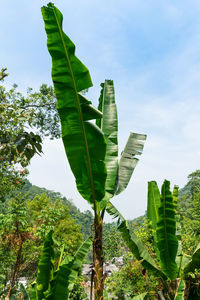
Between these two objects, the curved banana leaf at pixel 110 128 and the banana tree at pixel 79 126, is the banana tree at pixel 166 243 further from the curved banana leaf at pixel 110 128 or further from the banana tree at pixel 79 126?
the banana tree at pixel 79 126

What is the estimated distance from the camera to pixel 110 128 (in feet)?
12.8

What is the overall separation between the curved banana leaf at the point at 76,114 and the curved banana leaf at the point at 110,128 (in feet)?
1.74

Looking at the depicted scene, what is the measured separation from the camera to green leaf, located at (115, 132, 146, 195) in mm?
4059

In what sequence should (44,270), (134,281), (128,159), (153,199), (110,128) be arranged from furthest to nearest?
(134,281) → (153,199) → (128,159) → (110,128) → (44,270)

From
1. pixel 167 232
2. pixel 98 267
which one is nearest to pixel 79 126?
pixel 98 267

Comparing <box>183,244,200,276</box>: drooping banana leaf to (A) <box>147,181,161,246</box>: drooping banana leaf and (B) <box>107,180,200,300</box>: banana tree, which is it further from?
(A) <box>147,181,161,246</box>: drooping banana leaf

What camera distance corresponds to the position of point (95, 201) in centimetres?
326

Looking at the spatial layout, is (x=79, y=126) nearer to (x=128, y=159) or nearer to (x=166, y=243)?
(x=128, y=159)

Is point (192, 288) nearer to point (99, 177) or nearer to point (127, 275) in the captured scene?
point (127, 275)

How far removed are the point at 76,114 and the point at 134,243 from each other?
2.83 m

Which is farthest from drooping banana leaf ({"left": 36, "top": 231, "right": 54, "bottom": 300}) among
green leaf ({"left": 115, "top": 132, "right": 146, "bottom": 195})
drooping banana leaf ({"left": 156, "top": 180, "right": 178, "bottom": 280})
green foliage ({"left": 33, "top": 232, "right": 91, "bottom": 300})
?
drooping banana leaf ({"left": 156, "top": 180, "right": 178, "bottom": 280})

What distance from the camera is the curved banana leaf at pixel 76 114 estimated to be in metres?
2.64

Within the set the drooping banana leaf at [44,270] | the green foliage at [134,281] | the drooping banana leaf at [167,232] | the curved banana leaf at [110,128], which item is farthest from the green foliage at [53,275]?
the green foliage at [134,281]

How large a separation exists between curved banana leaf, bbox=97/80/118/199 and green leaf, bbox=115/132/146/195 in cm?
37
